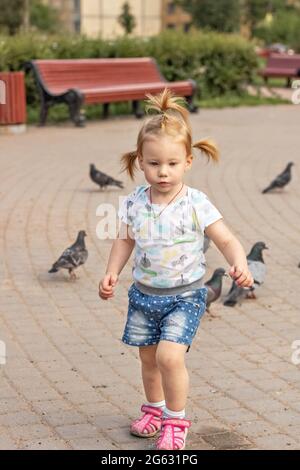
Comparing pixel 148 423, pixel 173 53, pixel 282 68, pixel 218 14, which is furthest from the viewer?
pixel 218 14

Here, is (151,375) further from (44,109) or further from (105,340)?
(44,109)

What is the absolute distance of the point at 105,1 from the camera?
9888 centimetres

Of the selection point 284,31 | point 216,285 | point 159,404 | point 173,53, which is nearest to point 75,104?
point 173,53

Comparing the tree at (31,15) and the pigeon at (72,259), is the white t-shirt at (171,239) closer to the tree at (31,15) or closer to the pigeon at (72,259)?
the pigeon at (72,259)

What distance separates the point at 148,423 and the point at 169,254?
2.80 ft

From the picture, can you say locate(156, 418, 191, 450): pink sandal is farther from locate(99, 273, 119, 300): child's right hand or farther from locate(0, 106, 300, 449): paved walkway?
locate(99, 273, 119, 300): child's right hand

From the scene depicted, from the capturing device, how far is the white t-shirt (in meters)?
4.20

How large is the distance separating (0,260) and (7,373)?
272 cm

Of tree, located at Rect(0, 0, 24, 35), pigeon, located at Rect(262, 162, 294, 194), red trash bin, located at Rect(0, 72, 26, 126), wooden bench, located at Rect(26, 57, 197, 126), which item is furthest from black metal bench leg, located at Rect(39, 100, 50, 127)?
tree, located at Rect(0, 0, 24, 35)

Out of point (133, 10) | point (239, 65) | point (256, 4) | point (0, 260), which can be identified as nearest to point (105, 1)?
point (133, 10)

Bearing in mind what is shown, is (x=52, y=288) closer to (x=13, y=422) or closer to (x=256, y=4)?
(x=13, y=422)

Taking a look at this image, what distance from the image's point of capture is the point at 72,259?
7.31 m

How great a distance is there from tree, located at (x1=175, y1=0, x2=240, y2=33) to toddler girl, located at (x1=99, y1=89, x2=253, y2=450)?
209 feet

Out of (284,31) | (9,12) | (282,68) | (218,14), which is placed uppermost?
(282,68)
